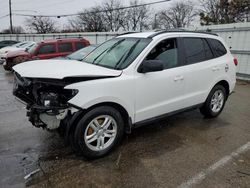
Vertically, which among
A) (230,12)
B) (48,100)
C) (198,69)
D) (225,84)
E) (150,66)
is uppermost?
(230,12)

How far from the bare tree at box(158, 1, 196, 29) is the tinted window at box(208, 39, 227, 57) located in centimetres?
4734

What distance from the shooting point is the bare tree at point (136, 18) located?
53.5 metres

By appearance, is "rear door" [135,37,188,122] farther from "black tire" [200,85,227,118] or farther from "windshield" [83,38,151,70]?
"black tire" [200,85,227,118]

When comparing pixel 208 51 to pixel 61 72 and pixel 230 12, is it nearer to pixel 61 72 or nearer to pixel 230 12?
pixel 61 72

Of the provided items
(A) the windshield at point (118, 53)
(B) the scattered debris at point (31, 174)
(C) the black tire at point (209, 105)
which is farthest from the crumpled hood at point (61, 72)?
(C) the black tire at point (209, 105)

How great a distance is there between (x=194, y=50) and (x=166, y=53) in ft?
2.47

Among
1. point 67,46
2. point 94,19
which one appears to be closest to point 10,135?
point 67,46

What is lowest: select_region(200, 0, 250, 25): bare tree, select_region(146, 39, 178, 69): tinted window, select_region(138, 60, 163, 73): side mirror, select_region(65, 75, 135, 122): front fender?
select_region(65, 75, 135, 122): front fender

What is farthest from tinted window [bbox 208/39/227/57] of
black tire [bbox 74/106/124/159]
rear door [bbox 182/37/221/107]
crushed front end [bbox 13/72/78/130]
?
crushed front end [bbox 13/72/78/130]

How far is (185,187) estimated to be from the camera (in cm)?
274

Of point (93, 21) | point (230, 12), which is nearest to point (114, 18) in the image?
point (93, 21)

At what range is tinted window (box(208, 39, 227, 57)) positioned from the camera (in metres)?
4.70

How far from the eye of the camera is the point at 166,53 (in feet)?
12.7

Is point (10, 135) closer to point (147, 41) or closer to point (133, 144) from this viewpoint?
point (133, 144)
